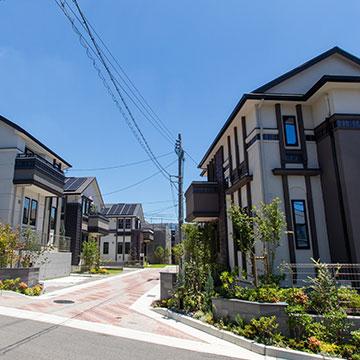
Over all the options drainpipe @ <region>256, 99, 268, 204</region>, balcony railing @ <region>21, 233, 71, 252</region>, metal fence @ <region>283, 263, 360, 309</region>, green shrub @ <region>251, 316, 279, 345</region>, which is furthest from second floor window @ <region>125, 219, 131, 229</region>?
green shrub @ <region>251, 316, 279, 345</region>

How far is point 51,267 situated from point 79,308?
419 inches

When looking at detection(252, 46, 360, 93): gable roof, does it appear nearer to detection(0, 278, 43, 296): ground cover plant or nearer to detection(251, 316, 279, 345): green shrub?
detection(251, 316, 279, 345): green shrub

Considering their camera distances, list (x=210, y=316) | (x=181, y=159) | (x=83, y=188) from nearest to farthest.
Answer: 1. (x=210, y=316)
2. (x=181, y=159)
3. (x=83, y=188)

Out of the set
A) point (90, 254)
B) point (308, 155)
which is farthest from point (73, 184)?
point (308, 155)

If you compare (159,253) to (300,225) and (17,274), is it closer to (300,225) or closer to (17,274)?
(17,274)

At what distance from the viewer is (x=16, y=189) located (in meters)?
17.8

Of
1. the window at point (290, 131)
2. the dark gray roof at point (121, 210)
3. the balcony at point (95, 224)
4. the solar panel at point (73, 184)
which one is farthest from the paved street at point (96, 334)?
the dark gray roof at point (121, 210)

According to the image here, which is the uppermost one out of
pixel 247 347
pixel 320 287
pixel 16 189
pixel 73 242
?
pixel 16 189

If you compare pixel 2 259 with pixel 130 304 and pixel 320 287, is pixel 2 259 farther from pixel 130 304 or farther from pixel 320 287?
pixel 320 287

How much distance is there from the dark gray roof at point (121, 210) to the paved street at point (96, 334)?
3279cm

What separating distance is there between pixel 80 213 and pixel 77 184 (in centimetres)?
313

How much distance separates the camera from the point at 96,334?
7.29 meters

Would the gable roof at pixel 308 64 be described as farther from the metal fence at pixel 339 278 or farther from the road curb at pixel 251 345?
the road curb at pixel 251 345

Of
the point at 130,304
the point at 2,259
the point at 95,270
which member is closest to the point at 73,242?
the point at 95,270
